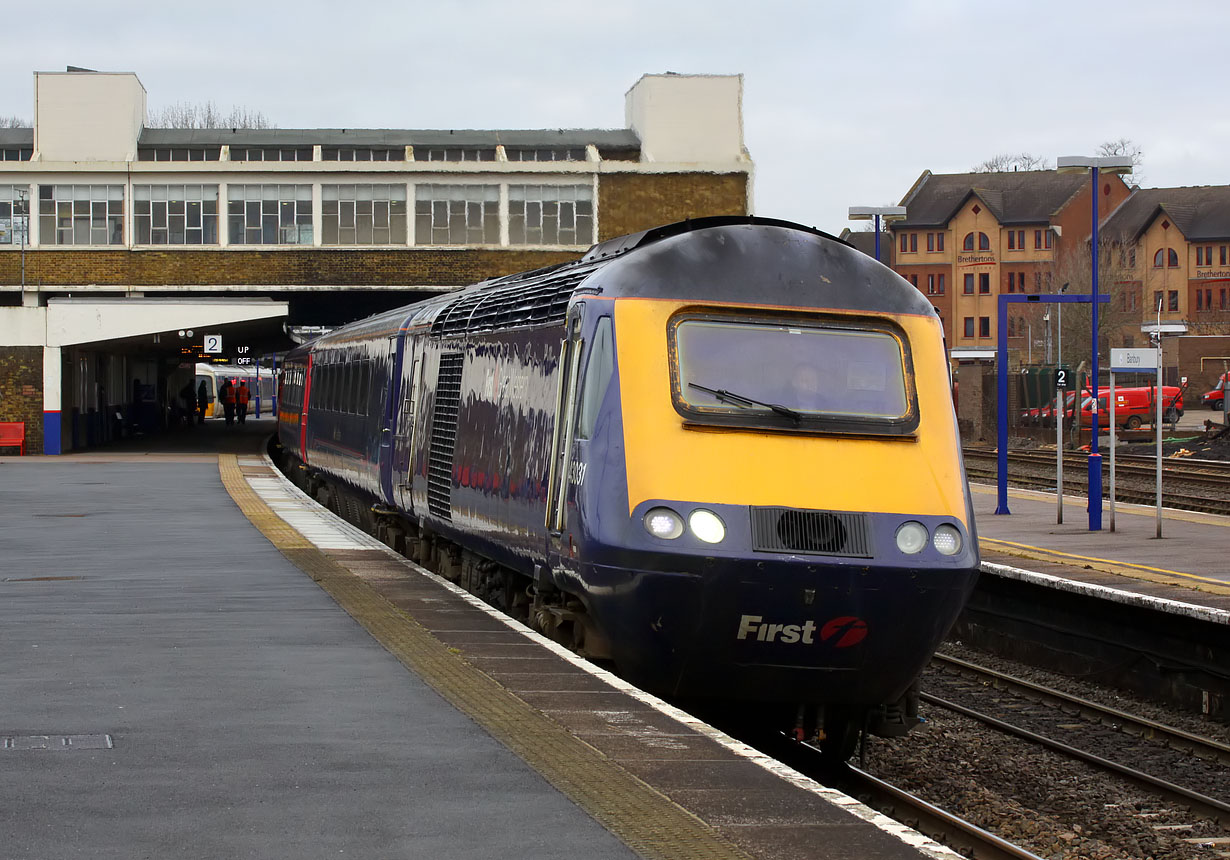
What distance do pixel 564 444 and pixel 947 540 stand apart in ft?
8.11

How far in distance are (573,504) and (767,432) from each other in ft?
4.11

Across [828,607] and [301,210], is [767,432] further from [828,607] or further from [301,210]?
[301,210]

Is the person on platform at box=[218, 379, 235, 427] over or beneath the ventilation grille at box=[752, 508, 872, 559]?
over

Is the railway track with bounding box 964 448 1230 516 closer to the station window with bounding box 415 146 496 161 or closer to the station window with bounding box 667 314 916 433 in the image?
the station window with bounding box 667 314 916 433

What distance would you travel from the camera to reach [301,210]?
52281 millimetres

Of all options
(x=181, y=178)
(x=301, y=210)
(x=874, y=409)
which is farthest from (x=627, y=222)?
(x=874, y=409)

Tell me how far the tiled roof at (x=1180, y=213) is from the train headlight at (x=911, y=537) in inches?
3254

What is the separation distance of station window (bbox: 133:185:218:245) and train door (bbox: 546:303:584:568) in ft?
143

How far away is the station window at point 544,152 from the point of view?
61.5m

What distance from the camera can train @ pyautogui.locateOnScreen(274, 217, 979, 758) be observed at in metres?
8.91

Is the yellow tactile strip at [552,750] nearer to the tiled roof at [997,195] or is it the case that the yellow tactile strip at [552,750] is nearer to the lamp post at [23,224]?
the lamp post at [23,224]

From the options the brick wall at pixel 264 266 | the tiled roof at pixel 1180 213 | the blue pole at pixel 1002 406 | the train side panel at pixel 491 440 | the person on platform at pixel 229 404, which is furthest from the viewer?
the tiled roof at pixel 1180 213

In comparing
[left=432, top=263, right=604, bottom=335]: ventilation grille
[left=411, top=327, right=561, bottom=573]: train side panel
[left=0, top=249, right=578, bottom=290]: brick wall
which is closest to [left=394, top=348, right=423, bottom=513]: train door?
[left=411, top=327, right=561, bottom=573]: train side panel

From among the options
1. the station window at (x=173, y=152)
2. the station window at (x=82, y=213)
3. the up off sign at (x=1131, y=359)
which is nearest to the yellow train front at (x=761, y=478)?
the up off sign at (x=1131, y=359)
